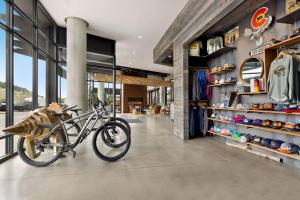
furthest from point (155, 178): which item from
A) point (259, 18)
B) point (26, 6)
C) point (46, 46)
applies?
point (46, 46)

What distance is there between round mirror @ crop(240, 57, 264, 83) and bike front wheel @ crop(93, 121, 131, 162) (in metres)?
3.03

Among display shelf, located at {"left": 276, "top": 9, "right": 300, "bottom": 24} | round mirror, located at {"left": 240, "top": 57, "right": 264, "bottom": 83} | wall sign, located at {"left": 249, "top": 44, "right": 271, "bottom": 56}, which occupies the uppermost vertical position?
display shelf, located at {"left": 276, "top": 9, "right": 300, "bottom": 24}

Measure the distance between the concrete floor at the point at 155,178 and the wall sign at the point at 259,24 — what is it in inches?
100.0

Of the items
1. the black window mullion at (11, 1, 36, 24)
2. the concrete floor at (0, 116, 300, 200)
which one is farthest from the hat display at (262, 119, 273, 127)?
the black window mullion at (11, 1, 36, 24)

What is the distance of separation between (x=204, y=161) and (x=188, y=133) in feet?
6.06

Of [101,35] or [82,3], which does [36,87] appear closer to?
[82,3]

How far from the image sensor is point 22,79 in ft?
12.4

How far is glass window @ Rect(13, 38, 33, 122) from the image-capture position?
11.3ft

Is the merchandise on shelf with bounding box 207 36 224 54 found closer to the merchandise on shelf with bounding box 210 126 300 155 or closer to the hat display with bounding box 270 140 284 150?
the merchandise on shelf with bounding box 210 126 300 155

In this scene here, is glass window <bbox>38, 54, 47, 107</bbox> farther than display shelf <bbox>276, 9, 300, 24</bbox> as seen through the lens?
Yes

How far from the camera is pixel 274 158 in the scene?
3.11m

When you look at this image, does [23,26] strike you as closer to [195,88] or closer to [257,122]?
[195,88]

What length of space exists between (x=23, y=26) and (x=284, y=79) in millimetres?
5522

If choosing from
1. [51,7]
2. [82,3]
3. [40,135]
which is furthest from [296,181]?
[51,7]
